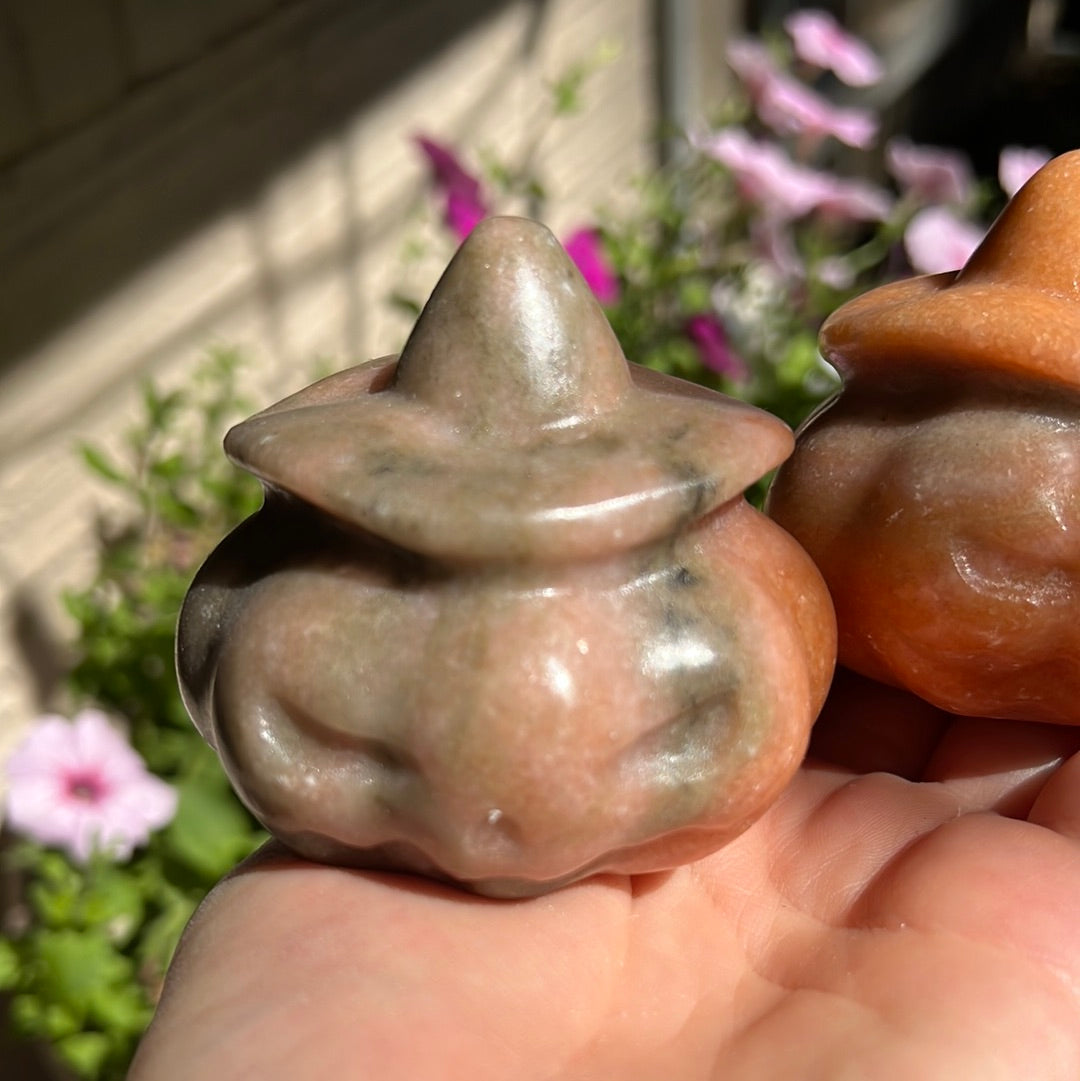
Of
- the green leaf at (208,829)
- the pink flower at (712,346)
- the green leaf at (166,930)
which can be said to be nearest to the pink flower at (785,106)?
the pink flower at (712,346)

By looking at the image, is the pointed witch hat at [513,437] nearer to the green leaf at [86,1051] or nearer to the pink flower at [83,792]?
the pink flower at [83,792]

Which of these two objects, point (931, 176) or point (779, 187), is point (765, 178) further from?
point (931, 176)

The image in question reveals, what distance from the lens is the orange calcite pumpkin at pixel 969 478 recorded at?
0.94 metres

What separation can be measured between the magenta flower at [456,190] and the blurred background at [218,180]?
0.21 m

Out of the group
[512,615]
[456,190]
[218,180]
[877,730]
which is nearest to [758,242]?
[456,190]

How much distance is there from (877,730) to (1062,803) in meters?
0.21

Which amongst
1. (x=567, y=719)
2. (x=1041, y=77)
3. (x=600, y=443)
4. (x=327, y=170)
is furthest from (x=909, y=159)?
(x=1041, y=77)

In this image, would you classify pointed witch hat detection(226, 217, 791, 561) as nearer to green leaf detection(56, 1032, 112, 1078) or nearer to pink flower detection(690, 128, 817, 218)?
green leaf detection(56, 1032, 112, 1078)

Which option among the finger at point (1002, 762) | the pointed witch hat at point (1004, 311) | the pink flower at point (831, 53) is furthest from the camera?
the pink flower at point (831, 53)

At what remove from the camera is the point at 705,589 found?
88cm

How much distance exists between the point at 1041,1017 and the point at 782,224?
4.24 feet

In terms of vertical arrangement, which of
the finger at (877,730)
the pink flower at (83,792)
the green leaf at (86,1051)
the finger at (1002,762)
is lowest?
the green leaf at (86,1051)

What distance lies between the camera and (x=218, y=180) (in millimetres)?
1792

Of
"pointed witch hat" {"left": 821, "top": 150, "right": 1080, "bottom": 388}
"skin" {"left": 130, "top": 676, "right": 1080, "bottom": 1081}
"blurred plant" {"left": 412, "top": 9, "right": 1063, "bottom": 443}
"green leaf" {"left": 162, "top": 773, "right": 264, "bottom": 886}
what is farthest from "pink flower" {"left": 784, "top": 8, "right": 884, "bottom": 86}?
"green leaf" {"left": 162, "top": 773, "right": 264, "bottom": 886}
